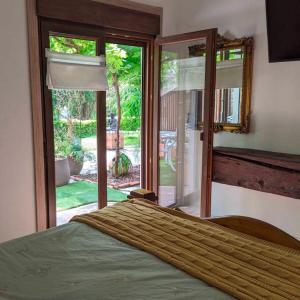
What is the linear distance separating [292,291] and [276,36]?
1892 millimetres

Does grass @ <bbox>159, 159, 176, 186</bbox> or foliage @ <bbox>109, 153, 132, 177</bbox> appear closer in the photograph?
grass @ <bbox>159, 159, 176, 186</bbox>

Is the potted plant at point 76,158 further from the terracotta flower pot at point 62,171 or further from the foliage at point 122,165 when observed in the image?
the foliage at point 122,165

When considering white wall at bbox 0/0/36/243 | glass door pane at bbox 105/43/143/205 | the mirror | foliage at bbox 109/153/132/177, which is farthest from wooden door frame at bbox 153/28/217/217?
white wall at bbox 0/0/36/243

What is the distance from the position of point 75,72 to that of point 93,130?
569 millimetres

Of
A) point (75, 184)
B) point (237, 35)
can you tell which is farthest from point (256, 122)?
point (75, 184)

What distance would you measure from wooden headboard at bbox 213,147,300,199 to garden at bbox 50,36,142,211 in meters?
1.05

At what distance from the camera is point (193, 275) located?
1.30 meters

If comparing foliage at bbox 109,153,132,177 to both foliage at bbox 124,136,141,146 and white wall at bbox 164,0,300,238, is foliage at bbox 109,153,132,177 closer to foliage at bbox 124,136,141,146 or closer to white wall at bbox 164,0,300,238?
foliage at bbox 124,136,141,146

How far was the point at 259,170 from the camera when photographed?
2898 mm

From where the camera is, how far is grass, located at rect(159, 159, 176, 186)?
12.3 feet

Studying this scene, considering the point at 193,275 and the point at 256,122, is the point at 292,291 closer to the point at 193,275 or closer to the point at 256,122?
the point at 193,275

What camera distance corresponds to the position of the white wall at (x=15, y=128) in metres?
2.63

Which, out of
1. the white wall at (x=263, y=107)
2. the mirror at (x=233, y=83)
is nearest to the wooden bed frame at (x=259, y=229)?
the white wall at (x=263, y=107)

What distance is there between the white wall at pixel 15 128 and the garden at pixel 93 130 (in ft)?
0.95
